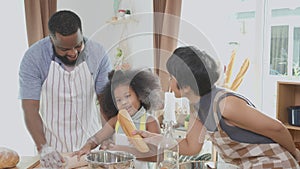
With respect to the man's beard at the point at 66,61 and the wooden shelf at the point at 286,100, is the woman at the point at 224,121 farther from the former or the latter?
the wooden shelf at the point at 286,100

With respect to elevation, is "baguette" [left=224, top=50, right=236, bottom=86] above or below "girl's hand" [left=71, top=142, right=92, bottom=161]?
above

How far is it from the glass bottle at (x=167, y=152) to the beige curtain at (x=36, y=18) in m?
1.67

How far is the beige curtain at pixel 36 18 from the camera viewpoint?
246 centimetres

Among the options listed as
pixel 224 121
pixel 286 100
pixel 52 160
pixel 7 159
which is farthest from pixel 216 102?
pixel 286 100

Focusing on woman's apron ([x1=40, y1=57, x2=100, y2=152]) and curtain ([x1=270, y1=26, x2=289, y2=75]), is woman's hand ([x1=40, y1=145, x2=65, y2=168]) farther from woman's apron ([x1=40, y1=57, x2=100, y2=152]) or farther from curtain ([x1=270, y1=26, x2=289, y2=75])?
curtain ([x1=270, y1=26, x2=289, y2=75])

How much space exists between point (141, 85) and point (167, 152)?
28 cm

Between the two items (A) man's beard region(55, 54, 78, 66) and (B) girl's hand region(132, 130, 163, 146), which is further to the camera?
(A) man's beard region(55, 54, 78, 66)

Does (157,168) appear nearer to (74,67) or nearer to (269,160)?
(269,160)

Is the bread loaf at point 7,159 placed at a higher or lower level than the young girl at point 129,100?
lower

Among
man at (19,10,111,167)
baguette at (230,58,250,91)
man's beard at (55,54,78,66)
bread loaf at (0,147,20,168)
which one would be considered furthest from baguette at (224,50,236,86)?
bread loaf at (0,147,20,168)

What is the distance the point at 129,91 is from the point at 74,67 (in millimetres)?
502

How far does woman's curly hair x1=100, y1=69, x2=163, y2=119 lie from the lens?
4.22 ft

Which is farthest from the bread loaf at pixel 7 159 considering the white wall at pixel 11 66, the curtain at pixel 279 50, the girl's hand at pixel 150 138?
the curtain at pixel 279 50

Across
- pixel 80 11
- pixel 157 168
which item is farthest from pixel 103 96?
pixel 80 11
